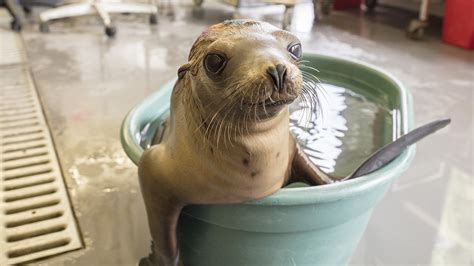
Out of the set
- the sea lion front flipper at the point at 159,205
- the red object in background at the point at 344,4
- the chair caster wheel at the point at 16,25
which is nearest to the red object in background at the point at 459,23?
the red object in background at the point at 344,4

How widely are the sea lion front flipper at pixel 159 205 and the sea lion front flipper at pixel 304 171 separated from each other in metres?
0.25

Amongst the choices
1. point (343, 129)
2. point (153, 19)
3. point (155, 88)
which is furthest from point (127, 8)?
point (343, 129)

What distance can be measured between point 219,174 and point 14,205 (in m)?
0.85

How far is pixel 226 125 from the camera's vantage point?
697 millimetres

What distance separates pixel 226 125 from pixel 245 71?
0.35 ft

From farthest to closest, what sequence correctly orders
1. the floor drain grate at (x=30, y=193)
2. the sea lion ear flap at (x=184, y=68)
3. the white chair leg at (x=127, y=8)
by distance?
the white chair leg at (x=127, y=8), the floor drain grate at (x=30, y=193), the sea lion ear flap at (x=184, y=68)

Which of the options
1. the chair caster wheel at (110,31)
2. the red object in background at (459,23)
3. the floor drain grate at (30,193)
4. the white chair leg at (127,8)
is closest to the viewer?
the floor drain grate at (30,193)

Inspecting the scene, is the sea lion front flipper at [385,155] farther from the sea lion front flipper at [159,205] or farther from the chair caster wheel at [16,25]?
the chair caster wheel at [16,25]

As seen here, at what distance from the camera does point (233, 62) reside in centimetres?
64

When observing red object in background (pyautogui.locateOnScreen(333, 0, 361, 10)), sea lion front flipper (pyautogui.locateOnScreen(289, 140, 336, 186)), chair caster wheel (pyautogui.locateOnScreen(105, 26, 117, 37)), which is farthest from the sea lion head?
red object in background (pyautogui.locateOnScreen(333, 0, 361, 10))

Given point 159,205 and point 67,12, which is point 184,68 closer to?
point 159,205

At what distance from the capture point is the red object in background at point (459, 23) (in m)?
2.75

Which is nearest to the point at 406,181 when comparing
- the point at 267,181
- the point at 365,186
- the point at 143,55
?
the point at 365,186

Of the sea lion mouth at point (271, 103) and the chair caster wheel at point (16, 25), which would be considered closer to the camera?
the sea lion mouth at point (271, 103)
